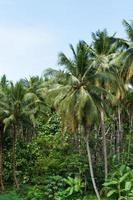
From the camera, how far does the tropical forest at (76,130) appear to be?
1271 inches

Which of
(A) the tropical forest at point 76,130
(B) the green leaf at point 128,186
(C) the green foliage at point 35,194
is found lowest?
(B) the green leaf at point 128,186

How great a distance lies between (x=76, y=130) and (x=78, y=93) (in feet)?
17.6

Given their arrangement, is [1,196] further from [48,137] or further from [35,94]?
[35,94]

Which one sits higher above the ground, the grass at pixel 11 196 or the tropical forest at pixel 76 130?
the tropical forest at pixel 76 130

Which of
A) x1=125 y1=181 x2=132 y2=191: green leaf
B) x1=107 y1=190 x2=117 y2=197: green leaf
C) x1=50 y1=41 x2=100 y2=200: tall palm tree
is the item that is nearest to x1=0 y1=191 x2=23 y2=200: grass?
x1=50 y1=41 x2=100 y2=200: tall palm tree

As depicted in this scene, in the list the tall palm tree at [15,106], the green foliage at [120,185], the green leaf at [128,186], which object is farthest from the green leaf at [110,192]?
the tall palm tree at [15,106]

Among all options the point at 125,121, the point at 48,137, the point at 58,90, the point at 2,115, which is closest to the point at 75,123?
the point at 58,90

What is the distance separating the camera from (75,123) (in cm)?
3189

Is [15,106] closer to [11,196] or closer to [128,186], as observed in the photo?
[11,196]

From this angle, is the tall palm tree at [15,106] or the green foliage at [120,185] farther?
the tall palm tree at [15,106]

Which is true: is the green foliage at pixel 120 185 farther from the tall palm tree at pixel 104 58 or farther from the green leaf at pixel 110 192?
the tall palm tree at pixel 104 58

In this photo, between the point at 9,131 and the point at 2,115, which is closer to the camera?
the point at 2,115

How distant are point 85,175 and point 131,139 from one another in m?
7.47

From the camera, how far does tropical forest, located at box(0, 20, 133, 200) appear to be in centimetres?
3228
